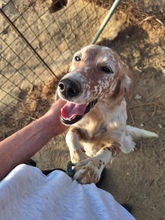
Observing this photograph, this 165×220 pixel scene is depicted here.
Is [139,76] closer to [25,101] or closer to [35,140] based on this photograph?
[25,101]

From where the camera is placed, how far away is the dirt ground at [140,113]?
3.31 m

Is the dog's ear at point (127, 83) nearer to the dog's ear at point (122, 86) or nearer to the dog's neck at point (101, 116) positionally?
the dog's ear at point (122, 86)

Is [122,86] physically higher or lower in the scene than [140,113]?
higher

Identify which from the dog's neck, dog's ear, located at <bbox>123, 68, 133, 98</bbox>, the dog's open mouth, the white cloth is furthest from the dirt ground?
the white cloth

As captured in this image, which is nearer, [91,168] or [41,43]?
[91,168]

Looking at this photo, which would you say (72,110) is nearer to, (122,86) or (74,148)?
(74,148)

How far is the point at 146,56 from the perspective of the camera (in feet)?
13.6

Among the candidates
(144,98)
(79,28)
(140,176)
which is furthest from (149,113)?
(79,28)

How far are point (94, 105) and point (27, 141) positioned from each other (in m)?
0.61

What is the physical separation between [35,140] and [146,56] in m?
2.62

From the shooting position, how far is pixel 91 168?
6.83 ft

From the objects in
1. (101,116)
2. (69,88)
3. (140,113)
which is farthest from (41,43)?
(69,88)

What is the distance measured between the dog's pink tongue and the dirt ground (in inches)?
58.7

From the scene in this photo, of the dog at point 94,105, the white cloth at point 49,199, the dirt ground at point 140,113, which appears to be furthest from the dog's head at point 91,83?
the dirt ground at point 140,113
